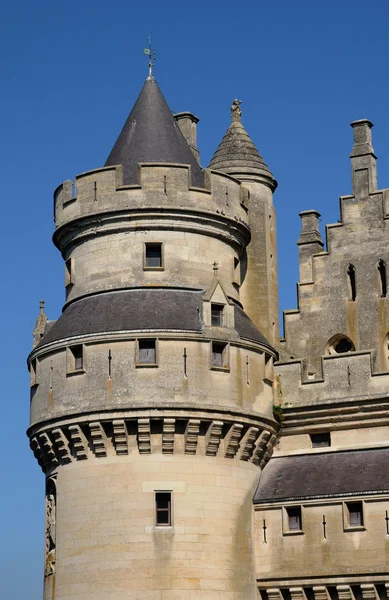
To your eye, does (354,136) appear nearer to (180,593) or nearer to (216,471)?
(216,471)

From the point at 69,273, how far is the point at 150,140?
501 centimetres

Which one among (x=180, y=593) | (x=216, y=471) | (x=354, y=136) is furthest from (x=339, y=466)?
(x=354, y=136)

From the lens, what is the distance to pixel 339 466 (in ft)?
136

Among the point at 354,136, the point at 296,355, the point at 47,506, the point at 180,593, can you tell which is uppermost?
the point at 354,136

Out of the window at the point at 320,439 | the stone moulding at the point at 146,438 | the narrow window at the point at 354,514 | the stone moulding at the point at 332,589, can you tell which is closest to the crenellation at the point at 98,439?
the stone moulding at the point at 146,438

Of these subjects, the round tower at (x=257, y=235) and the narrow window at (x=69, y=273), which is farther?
the round tower at (x=257, y=235)

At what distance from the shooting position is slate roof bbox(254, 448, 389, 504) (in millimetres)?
40250

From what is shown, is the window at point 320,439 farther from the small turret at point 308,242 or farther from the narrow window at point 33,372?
the narrow window at point 33,372

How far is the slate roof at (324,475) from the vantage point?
40250 millimetres

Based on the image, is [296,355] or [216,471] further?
[296,355]

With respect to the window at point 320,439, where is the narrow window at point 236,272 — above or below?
above

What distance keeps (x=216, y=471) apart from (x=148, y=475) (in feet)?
7.13

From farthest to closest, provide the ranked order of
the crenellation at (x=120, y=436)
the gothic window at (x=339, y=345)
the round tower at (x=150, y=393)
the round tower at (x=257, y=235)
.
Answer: the round tower at (x=257, y=235) < the gothic window at (x=339, y=345) < the crenellation at (x=120, y=436) < the round tower at (x=150, y=393)

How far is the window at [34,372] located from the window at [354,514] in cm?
1028
